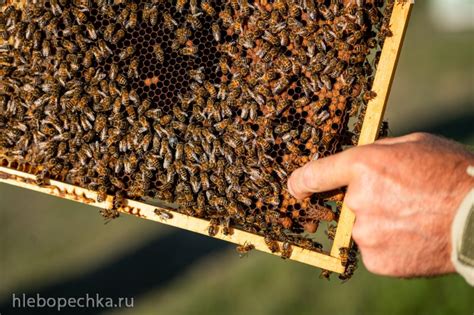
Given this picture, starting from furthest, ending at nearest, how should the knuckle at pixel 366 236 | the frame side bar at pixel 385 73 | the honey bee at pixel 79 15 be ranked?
the honey bee at pixel 79 15 → the frame side bar at pixel 385 73 → the knuckle at pixel 366 236

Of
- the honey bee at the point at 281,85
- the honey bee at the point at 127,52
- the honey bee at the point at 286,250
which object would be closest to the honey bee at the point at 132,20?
the honey bee at the point at 127,52

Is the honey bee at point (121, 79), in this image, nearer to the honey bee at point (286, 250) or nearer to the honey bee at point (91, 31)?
the honey bee at point (91, 31)

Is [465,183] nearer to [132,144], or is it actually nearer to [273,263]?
[132,144]

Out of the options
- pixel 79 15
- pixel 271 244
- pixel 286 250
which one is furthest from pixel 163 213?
pixel 79 15

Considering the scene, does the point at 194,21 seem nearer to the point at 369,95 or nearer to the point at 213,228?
the point at 369,95

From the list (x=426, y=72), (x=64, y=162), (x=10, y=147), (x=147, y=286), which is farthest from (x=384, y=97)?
(x=426, y=72)

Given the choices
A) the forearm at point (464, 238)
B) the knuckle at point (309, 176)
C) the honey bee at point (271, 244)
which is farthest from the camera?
the honey bee at point (271, 244)

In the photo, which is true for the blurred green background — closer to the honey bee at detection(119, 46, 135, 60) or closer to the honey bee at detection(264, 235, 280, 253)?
the honey bee at detection(264, 235, 280, 253)
